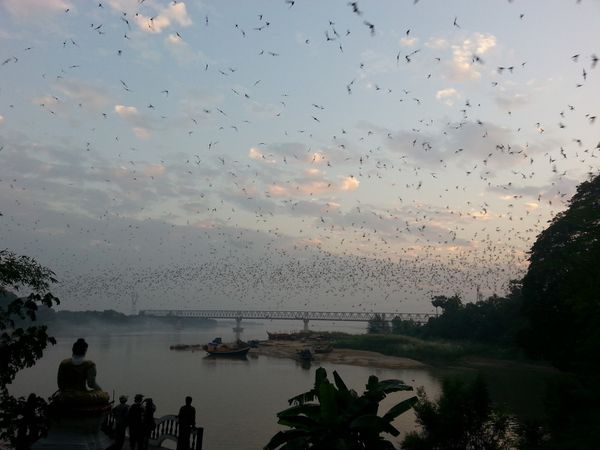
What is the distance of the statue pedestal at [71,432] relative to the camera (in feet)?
30.3

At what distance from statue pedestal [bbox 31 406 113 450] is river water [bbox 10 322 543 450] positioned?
53.8 ft

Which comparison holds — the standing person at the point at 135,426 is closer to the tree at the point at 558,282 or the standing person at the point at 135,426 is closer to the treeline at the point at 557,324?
the treeline at the point at 557,324

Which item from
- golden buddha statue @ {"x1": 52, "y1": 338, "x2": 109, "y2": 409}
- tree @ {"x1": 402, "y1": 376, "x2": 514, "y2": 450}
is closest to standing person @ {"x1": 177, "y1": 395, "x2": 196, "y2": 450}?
golden buddha statue @ {"x1": 52, "y1": 338, "x2": 109, "y2": 409}

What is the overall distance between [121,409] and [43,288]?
317 inches

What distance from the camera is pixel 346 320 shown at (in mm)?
176625

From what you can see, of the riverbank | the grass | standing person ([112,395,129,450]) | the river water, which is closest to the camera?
standing person ([112,395,129,450])

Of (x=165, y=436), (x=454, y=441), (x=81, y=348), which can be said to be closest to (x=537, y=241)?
(x=454, y=441)

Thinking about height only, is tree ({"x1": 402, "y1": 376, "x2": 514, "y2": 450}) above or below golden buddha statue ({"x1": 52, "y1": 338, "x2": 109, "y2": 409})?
below

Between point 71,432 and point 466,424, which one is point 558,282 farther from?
point 71,432

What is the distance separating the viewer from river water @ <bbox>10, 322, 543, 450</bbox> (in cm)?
3073

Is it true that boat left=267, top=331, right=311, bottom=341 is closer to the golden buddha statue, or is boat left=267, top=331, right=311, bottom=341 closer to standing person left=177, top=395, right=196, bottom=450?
standing person left=177, top=395, right=196, bottom=450

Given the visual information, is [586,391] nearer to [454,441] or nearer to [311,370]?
[454,441]

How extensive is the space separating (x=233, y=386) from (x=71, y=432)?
4257cm

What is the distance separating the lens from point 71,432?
9352mm
